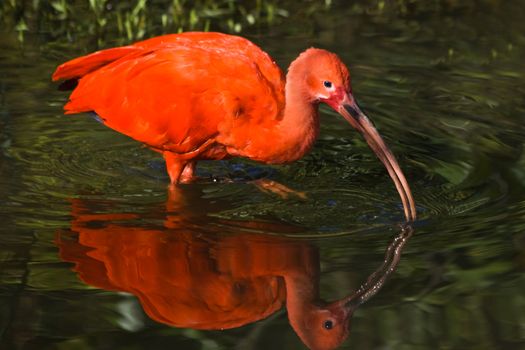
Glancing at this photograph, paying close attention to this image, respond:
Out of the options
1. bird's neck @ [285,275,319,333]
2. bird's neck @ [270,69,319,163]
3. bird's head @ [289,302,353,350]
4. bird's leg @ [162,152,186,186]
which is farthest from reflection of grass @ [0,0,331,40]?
bird's head @ [289,302,353,350]

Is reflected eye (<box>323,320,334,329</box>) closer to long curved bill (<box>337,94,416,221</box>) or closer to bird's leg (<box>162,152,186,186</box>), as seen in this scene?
long curved bill (<box>337,94,416,221</box>)

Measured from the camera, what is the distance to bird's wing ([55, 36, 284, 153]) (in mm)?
6715

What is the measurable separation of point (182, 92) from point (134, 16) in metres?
2.70

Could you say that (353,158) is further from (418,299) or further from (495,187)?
(418,299)

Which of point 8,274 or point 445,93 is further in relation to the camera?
point 445,93

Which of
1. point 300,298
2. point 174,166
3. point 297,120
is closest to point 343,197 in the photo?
point 297,120

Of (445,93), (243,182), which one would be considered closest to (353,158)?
(243,182)

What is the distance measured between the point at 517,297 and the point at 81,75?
9.86 feet

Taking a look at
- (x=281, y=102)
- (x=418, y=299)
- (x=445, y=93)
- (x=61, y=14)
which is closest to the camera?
(x=418, y=299)

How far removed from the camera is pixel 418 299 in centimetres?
555

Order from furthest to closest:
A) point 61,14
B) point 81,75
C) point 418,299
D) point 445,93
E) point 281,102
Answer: point 61,14
point 445,93
point 81,75
point 281,102
point 418,299

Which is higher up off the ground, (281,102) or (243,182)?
(281,102)

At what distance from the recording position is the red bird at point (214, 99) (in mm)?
6516

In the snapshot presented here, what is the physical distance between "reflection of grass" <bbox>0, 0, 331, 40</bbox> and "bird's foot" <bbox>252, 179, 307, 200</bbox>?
2.51m
